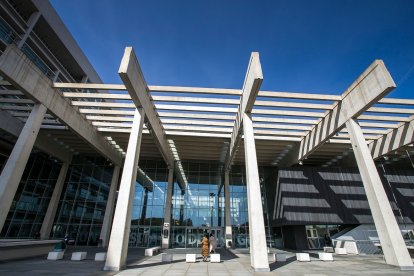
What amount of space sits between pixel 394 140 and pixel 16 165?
26.0 m

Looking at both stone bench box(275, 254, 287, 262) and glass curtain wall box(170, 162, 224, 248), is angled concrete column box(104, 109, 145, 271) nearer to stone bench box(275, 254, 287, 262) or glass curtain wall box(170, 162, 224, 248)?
stone bench box(275, 254, 287, 262)

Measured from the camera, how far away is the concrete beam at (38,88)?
11.5 metres

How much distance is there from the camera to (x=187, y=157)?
2511cm

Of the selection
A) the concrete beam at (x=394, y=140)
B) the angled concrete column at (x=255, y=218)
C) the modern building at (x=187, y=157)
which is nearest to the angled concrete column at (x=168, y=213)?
the modern building at (x=187, y=157)

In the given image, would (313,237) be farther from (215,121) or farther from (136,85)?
(136,85)

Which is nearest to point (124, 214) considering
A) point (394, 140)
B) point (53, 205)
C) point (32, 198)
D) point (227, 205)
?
point (227, 205)

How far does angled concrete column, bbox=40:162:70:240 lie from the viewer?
21.4 m

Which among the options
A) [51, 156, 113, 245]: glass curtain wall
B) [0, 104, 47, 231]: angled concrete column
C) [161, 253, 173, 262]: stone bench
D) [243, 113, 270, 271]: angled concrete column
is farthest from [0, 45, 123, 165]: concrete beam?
[243, 113, 270, 271]: angled concrete column

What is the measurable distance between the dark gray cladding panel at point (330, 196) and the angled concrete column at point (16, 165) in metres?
19.4

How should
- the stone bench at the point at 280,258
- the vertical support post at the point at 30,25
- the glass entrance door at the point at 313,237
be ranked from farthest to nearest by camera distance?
1. the vertical support post at the point at 30,25
2. the glass entrance door at the point at 313,237
3. the stone bench at the point at 280,258

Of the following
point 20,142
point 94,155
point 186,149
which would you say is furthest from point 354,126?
point 94,155

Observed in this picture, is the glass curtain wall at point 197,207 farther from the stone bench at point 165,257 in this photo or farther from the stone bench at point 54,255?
the stone bench at point 54,255

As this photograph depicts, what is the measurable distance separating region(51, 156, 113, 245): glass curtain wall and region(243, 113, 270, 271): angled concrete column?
18928 millimetres

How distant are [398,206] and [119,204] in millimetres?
24194
